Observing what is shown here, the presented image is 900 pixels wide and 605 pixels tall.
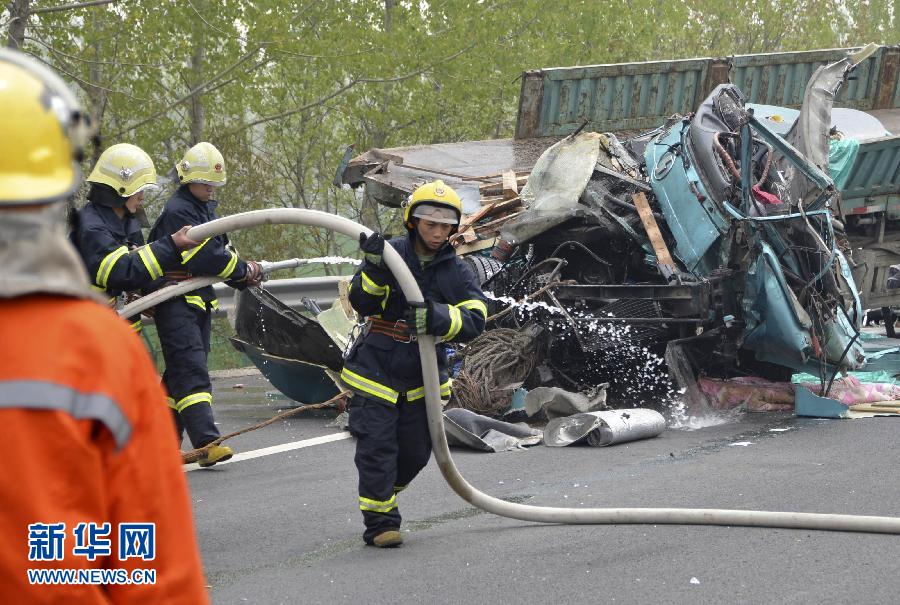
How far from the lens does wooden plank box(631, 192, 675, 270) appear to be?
30.0 ft

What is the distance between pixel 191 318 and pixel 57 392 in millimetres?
5591

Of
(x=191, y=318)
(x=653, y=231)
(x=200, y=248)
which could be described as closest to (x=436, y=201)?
(x=200, y=248)

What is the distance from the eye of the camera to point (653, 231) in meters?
9.27

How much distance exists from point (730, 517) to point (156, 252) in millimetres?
3261

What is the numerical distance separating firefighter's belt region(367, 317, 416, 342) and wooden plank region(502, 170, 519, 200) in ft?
17.4

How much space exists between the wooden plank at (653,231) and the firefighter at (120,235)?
392 cm

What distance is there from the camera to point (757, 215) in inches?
341

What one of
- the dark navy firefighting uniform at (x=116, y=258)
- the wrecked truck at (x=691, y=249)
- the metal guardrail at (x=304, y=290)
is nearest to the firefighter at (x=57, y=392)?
the dark navy firefighting uniform at (x=116, y=258)

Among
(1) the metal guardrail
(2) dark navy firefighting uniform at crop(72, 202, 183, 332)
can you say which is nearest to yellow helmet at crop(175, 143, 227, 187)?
(2) dark navy firefighting uniform at crop(72, 202, 183, 332)

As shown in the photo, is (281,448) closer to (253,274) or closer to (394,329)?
(253,274)

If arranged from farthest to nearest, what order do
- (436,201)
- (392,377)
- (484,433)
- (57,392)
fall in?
(484,433), (392,377), (436,201), (57,392)

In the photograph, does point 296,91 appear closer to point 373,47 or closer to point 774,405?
point 373,47

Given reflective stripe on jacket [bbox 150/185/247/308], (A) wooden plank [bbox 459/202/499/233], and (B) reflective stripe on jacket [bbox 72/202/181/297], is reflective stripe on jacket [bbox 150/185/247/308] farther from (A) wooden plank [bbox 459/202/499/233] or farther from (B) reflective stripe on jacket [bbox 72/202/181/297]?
(A) wooden plank [bbox 459/202/499/233]

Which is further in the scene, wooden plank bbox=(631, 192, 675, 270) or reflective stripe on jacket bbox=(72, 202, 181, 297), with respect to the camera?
wooden plank bbox=(631, 192, 675, 270)
